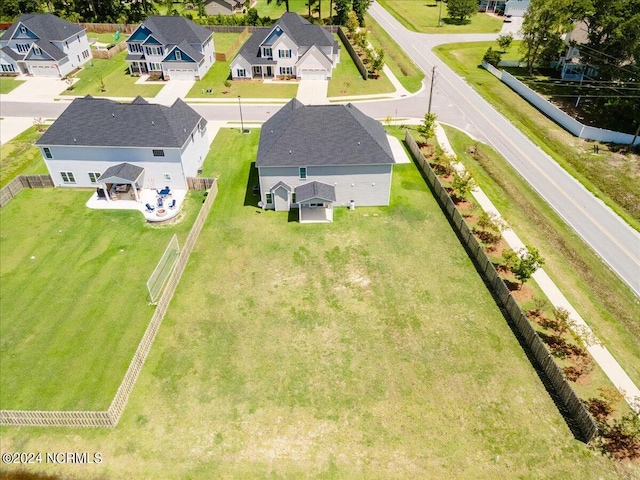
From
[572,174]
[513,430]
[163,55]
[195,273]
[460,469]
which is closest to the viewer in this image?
[460,469]

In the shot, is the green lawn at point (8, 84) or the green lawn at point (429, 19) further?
the green lawn at point (429, 19)

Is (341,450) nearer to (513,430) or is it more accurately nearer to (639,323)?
(513,430)

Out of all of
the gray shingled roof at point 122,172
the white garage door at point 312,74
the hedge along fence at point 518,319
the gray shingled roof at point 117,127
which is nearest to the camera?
the hedge along fence at point 518,319

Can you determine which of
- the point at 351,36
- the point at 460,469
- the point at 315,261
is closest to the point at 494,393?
the point at 460,469

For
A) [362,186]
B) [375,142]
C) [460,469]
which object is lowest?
[460,469]

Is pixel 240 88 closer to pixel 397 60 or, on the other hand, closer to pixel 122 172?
pixel 397 60

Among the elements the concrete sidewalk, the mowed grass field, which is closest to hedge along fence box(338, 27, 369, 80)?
the concrete sidewalk

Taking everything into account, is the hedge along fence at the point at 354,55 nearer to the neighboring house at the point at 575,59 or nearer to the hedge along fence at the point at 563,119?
the hedge along fence at the point at 563,119

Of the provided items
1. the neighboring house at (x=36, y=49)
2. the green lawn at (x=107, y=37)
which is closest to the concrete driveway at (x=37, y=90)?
the neighboring house at (x=36, y=49)
